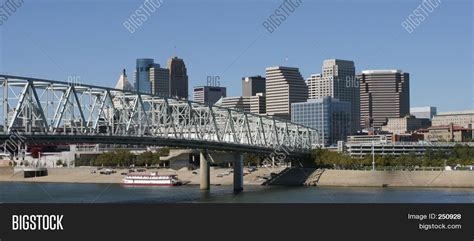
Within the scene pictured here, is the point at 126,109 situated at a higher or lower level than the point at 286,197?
higher

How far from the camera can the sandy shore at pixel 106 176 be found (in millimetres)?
115088

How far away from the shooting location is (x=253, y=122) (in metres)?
117

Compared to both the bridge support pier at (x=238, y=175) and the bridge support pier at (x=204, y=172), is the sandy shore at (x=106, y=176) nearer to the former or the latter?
the bridge support pier at (x=238, y=175)

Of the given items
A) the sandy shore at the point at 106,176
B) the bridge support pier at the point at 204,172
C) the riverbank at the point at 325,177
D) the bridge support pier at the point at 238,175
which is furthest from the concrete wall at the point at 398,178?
the bridge support pier at the point at 204,172

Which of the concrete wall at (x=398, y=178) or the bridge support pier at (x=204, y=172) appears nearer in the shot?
the concrete wall at (x=398, y=178)

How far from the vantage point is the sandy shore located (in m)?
115

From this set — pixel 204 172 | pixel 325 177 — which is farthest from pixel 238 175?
pixel 325 177

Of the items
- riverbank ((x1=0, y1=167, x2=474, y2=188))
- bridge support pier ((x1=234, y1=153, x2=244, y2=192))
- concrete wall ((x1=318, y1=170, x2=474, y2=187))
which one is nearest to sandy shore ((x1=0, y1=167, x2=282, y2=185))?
riverbank ((x1=0, y1=167, x2=474, y2=188))

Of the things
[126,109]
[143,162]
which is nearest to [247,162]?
[143,162]

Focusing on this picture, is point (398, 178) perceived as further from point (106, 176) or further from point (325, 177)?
point (106, 176)
